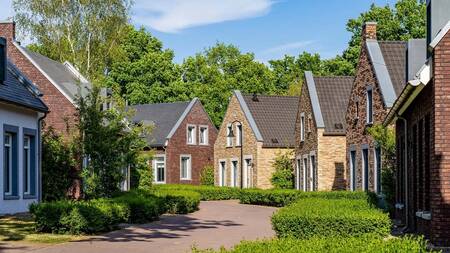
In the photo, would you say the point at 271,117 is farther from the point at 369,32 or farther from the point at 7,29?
the point at 7,29

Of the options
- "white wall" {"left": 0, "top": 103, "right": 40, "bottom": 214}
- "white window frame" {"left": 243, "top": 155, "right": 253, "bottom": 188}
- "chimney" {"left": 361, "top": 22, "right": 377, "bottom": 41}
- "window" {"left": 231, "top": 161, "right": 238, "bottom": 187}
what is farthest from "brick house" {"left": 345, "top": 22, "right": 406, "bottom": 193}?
"window" {"left": 231, "top": 161, "right": 238, "bottom": 187}

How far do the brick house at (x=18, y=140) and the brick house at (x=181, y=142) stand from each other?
2748 centimetres

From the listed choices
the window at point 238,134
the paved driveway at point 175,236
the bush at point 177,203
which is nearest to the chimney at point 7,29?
the bush at point 177,203

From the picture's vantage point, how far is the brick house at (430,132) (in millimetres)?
15227

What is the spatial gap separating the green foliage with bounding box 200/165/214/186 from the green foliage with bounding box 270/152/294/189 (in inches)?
334

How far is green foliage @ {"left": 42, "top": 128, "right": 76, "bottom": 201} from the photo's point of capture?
110 feet

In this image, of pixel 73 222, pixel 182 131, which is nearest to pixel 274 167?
pixel 182 131

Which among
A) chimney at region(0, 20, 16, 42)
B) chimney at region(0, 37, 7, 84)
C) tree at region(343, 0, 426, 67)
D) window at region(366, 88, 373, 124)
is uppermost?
tree at region(343, 0, 426, 67)

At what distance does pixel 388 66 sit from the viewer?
32.4 metres

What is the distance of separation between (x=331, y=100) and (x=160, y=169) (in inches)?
774

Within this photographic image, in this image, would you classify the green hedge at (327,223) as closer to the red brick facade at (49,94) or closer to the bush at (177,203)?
the bush at (177,203)

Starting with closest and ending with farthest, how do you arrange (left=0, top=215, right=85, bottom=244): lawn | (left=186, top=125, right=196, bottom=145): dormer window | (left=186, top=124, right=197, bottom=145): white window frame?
A: 1. (left=0, top=215, right=85, bottom=244): lawn
2. (left=186, top=124, right=197, bottom=145): white window frame
3. (left=186, top=125, right=196, bottom=145): dormer window

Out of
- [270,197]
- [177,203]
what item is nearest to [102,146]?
[177,203]

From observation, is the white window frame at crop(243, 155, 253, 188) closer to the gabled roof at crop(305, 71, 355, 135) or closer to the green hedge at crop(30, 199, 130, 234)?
the gabled roof at crop(305, 71, 355, 135)
